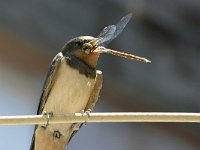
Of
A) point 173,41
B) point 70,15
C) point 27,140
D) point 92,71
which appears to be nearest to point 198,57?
point 173,41

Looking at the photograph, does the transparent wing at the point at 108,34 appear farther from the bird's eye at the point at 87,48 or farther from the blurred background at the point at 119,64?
the blurred background at the point at 119,64

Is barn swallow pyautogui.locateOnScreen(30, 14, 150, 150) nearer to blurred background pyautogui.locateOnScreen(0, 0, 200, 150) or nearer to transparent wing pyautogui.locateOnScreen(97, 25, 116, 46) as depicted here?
transparent wing pyautogui.locateOnScreen(97, 25, 116, 46)

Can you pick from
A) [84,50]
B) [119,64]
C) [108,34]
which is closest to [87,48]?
[84,50]

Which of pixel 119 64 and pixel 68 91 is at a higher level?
pixel 119 64

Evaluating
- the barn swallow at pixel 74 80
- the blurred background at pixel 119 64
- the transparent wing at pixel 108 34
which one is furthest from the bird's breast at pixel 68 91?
the blurred background at pixel 119 64

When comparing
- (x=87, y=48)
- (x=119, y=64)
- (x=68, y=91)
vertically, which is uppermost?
(x=119, y=64)

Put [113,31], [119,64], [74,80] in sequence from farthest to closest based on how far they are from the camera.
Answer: [119,64] < [74,80] < [113,31]

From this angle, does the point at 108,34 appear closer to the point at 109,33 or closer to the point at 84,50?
the point at 109,33

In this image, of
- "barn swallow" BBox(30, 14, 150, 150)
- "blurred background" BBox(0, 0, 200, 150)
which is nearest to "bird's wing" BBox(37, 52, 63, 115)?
"barn swallow" BBox(30, 14, 150, 150)

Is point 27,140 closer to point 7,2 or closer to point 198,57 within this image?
point 7,2
